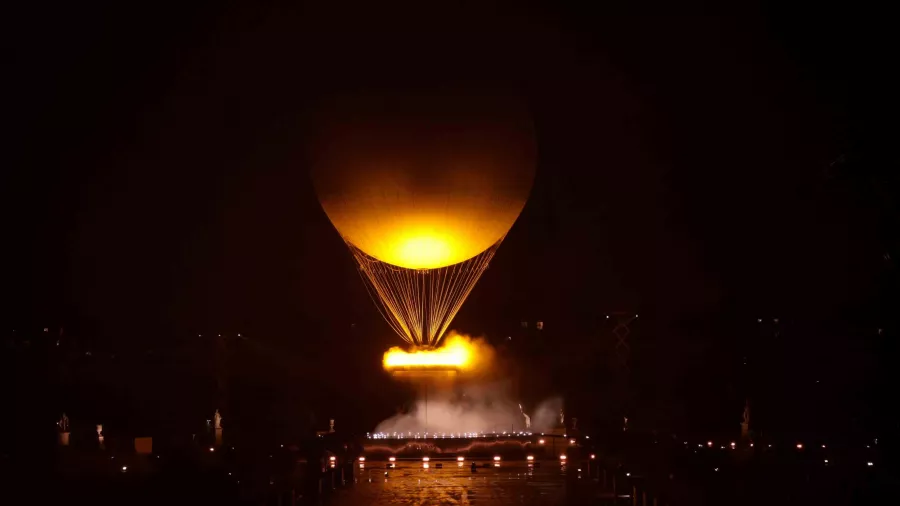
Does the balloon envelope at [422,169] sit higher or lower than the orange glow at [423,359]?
higher

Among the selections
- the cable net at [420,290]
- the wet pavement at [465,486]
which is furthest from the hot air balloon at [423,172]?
the wet pavement at [465,486]

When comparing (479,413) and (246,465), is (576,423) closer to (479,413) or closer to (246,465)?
(479,413)

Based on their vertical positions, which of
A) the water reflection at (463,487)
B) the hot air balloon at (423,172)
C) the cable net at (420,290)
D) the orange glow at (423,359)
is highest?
the hot air balloon at (423,172)

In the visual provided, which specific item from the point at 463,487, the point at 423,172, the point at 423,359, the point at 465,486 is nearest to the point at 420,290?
the point at 423,359

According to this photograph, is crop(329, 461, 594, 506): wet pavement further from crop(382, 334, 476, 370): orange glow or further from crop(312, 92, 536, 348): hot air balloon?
crop(312, 92, 536, 348): hot air balloon

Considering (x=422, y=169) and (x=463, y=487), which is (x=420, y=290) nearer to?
(x=422, y=169)

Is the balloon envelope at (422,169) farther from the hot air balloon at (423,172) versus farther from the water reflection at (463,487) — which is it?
the water reflection at (463,487)
